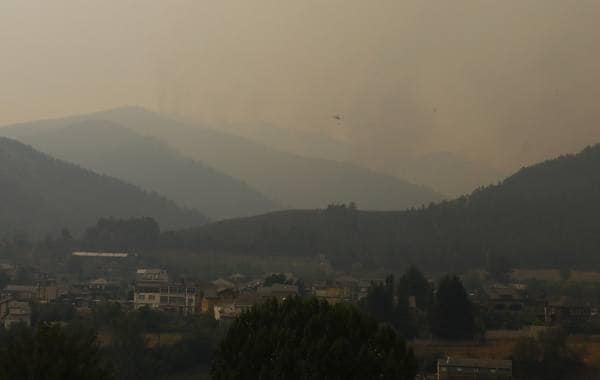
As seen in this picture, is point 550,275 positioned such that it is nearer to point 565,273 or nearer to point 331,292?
point 565,273

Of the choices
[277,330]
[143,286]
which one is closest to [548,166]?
[143,286]

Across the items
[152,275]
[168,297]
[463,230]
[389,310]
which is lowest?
[389,310]

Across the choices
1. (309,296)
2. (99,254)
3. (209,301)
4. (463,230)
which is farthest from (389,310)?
(463,230)

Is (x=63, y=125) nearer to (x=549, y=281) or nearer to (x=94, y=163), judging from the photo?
(x=94, y=163)

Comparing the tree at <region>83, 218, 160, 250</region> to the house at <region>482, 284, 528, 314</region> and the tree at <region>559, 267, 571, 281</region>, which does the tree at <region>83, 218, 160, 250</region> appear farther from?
the house at <region>482, 284, 528, 314</region>

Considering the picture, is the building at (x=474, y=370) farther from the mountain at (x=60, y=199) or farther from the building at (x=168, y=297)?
the mountain at (x=60, y=199)

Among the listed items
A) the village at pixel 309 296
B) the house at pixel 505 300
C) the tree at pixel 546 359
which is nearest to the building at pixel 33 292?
the village at pixel 309 296

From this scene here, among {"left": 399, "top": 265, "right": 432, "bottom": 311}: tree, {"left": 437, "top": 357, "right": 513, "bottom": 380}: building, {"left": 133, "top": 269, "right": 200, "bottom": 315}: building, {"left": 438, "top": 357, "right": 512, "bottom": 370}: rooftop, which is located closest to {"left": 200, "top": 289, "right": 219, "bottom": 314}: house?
{"left": 133, "top": 269, "right": 200, "bottom": 315}: building
